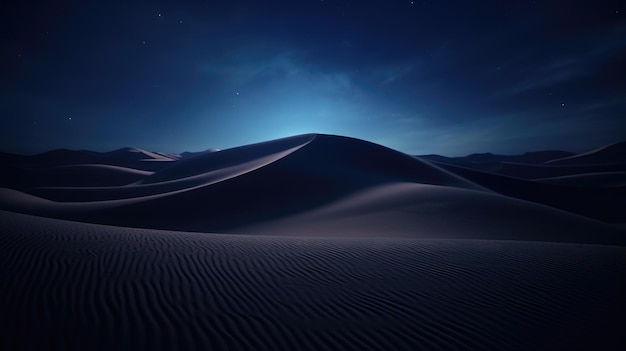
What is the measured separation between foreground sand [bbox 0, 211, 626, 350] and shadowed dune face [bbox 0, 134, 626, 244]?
5180 millimetres

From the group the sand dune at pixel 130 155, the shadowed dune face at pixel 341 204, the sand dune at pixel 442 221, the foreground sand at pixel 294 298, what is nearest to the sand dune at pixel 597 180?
the shadowed dune face at pixel 341 204

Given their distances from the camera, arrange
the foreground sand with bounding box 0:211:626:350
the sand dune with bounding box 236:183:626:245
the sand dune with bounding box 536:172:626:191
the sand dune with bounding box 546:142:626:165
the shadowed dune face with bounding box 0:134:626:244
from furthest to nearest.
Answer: the sand dune with bounding box 546:142:626:165 < the sand dune with bounding box 536:172:626:191 < the shadowed dune face with bounding box 0:134:626:244 < the sand dune with bounding box 236:183:626:245 < the foreground sand with bounding box 0:211:626:350

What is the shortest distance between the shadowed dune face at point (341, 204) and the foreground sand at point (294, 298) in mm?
5180

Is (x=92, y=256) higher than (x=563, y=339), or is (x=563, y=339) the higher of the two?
(x=92, y=256)

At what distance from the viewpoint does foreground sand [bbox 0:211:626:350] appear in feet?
8.86

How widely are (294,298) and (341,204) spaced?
10.8m

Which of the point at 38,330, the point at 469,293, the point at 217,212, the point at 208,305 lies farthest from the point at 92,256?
the point at 217,212

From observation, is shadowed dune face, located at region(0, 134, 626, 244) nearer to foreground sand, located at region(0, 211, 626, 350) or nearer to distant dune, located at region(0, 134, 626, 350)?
distant dune, located at region(0, 134, 626, 350)

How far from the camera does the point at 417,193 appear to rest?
1437cm

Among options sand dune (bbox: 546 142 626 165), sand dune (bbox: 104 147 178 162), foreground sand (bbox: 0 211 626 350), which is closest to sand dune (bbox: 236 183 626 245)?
foreground sand (bbox: 0 211 626 350)

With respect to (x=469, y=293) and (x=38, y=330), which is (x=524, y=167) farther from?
(x=38, y=330)

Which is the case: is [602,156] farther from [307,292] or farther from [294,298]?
[294,298]

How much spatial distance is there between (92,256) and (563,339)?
20.1 feet

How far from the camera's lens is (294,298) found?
353cm
